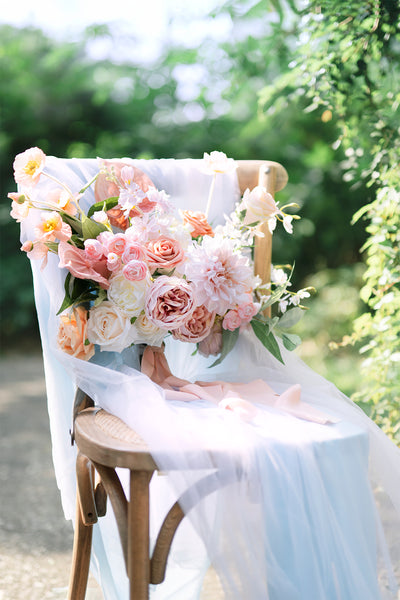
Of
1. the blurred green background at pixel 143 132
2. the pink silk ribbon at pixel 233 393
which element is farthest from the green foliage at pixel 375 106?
the blurred green background at pixel 143 132

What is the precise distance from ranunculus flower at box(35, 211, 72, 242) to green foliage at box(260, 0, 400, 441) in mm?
923

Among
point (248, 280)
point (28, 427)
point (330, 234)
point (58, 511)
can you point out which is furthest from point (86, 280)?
point (330, 234)

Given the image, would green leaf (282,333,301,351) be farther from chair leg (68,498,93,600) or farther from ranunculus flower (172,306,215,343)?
chair leg (68,498,93,600)

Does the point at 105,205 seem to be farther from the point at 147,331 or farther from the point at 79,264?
the point at 147,331

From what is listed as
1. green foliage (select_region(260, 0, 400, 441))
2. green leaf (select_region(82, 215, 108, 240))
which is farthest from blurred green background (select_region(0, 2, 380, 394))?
green leaf (select_region(82, 215, 108, 240))

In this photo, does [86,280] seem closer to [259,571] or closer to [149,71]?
[259,571]

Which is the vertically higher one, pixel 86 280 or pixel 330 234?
pixel 86 280

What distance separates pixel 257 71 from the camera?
3.11 meters

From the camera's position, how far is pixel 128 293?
114 cm

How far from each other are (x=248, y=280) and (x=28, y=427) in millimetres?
2321

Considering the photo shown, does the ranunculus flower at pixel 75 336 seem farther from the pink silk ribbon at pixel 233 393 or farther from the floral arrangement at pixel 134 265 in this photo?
the pink silk ribbon at pixel 233 393

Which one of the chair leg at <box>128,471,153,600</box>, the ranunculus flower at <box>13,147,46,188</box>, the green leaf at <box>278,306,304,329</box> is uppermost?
the ranunculus flower at <box>13,147,46,188</box>

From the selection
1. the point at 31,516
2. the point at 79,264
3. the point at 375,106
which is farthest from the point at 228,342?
the point at 31,516

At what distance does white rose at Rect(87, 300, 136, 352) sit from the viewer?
1.14m
